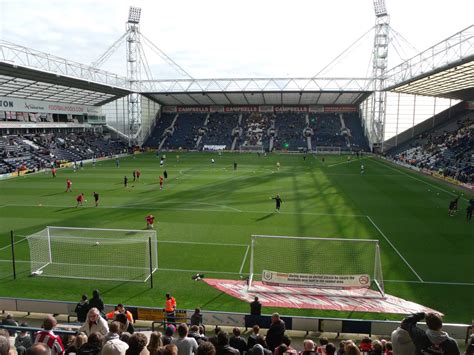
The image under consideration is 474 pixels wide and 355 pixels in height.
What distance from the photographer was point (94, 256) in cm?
1762

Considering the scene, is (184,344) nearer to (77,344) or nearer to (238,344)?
(238,344)

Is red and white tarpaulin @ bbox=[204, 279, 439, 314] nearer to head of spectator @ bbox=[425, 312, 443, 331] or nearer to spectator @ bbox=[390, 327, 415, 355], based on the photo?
spectator @ bbox=[390, 327, 415, 355]

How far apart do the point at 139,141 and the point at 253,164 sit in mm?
35981

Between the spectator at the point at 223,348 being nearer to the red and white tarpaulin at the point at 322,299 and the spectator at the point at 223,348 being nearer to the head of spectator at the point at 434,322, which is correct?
the head of spectator at the point at 434,322

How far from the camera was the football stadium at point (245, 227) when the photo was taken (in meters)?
11.0

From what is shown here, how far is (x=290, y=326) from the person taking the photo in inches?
434

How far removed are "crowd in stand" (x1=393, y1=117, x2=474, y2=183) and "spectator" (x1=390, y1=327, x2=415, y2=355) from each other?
120 feet

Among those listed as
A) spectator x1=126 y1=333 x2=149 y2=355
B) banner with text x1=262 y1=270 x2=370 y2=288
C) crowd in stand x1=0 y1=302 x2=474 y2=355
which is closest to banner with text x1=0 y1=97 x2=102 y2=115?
banner with text x1=262 y1=270 x2=370 y2=288

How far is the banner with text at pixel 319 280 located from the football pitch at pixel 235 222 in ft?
4.16

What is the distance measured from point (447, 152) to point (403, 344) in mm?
51368

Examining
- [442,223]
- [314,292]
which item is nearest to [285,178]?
[442,223]

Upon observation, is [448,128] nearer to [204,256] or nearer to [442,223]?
[442,223]

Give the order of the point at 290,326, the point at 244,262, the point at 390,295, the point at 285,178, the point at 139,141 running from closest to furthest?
the point at 290,326, the point at 390,295, the point at 244,262, the point at 285,178, the point at 139,141

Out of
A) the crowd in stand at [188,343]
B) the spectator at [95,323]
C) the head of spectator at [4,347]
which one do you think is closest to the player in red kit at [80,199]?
the crowd in stand at [188,343]
